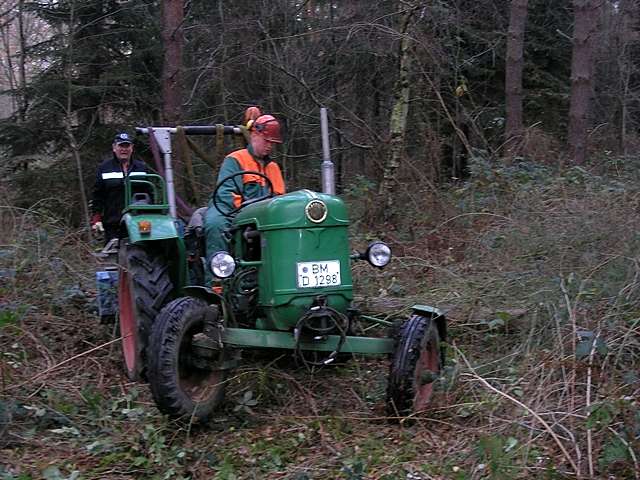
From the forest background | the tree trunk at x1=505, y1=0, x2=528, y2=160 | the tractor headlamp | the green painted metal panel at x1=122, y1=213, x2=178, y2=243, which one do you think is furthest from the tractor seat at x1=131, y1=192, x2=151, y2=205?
the tree trunk at x1=505, y1=0, x2=528, y2=160

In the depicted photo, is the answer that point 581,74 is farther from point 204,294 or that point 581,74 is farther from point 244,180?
point 204,294

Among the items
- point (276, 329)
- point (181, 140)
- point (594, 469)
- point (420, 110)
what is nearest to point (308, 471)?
point (276, 329)

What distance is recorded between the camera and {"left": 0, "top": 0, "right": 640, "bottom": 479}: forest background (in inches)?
185

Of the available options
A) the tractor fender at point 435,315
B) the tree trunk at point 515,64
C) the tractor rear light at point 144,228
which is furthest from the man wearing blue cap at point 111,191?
the tree trunk at point 515,64

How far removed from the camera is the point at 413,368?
16.6 ft

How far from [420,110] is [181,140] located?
20.0 feet

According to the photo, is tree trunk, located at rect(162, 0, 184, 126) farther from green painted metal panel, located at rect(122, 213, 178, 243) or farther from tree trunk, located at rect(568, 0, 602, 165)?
tree trunk, located at rect(568, 0, 602, 165)

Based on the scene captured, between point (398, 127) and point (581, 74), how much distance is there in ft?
17.8

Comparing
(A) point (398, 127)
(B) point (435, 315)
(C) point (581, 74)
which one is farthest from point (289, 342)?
(C) point (581, 74)

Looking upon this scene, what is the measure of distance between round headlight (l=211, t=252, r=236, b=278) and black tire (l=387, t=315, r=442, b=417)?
1.12 meters

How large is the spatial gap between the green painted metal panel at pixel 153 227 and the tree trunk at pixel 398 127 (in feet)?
14.4

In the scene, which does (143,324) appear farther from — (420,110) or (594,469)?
(420,110)

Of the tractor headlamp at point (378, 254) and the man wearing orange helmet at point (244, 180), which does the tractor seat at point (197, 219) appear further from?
the tractor headlamp at point (378, 254)

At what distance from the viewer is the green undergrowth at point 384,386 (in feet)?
14.8
